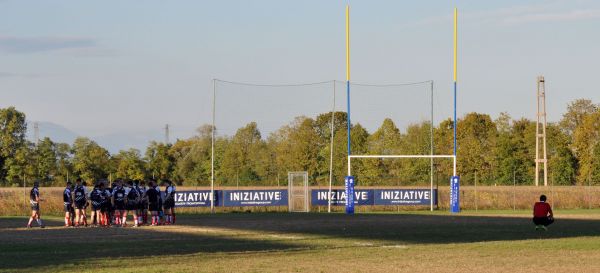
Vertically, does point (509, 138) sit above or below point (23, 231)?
above

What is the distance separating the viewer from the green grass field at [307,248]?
1883 centimetres

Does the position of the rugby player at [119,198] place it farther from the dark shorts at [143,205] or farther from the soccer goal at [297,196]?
the soccer goal at [297,196]

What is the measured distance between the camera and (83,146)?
80.2 meters

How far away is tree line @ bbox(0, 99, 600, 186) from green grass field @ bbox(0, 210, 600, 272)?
22.9m

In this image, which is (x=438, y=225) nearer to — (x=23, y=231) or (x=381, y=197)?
(x=23, y=231)

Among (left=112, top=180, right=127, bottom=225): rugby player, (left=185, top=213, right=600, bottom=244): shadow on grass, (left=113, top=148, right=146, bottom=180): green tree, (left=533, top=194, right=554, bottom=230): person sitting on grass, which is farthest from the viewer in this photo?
(left=113, top=148, right=146, bottom=180): green tree

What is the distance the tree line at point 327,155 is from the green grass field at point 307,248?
2293 cm

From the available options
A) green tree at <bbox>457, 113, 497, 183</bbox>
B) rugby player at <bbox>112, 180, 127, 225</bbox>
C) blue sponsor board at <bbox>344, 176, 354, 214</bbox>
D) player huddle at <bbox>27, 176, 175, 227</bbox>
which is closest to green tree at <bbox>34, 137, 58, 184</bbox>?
green tree at <bbox>457, 113, 497, 183</bbox>

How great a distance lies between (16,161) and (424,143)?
32690 mm

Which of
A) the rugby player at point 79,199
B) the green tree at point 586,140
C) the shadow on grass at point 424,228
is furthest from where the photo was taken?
the green tree at point 586,140

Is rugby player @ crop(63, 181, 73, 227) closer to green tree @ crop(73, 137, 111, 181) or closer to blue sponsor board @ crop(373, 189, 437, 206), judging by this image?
blue sponsor board @ crop(373, 189, 437, 206)

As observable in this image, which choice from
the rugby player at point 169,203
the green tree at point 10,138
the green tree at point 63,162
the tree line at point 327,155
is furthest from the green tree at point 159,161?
the rugby player at point 169,203

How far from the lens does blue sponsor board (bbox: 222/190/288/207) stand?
165ft

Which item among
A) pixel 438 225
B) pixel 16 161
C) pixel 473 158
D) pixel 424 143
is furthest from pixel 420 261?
pixel 16 161
